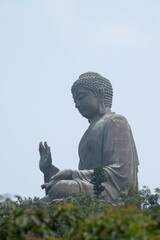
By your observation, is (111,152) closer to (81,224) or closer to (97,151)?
(97,151)

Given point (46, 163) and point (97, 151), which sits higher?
point (97, 151)

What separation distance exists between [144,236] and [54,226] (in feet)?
4.86

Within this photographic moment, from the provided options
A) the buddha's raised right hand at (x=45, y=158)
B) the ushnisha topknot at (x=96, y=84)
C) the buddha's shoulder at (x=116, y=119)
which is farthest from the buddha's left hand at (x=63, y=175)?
the ushnisha topknot at (x=96, y=84)

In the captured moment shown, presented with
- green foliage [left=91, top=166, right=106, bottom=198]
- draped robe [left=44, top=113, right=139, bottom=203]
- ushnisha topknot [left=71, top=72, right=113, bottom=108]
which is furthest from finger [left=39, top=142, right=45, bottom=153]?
ushnisha topknot [left=71, top=72, right=113, bottom=108]

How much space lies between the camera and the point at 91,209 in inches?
575

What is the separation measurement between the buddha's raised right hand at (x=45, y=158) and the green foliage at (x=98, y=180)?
133 cm

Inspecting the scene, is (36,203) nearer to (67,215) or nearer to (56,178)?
(56,178)

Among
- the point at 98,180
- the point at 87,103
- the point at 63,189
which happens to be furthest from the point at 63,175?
the point at 87,103

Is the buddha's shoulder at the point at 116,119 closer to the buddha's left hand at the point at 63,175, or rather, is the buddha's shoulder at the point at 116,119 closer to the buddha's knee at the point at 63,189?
the buddha's left hand at the point at 63,175

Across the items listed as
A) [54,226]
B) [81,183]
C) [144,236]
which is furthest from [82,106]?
[144,236]

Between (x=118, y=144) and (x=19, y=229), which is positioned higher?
(x=118, y=144)

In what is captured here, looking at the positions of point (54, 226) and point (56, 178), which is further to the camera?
point (56, 178)

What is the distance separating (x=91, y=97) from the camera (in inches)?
827

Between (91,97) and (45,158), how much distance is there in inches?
83.2
